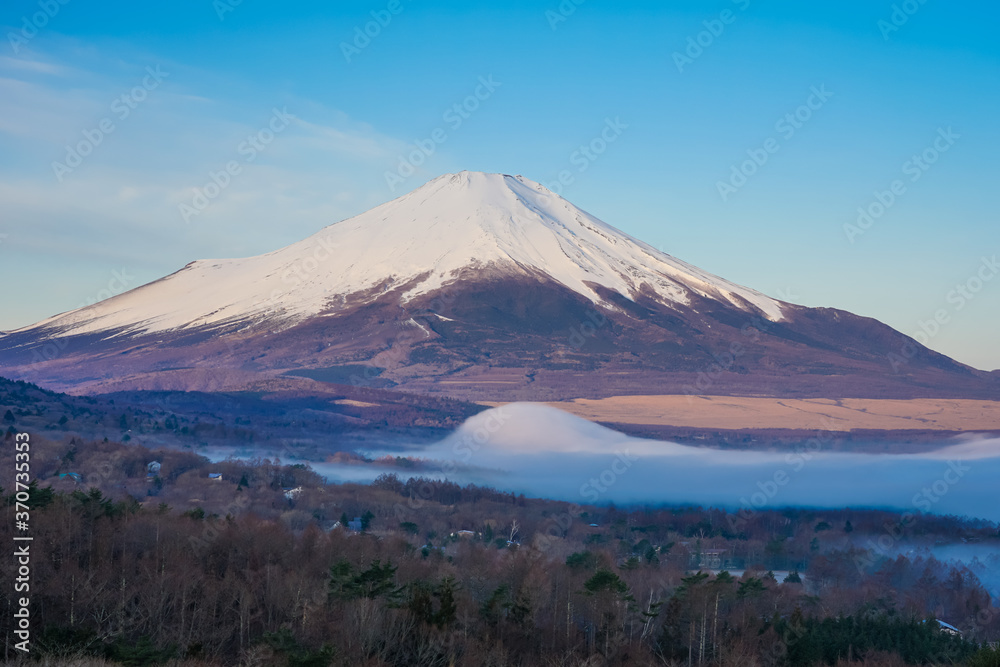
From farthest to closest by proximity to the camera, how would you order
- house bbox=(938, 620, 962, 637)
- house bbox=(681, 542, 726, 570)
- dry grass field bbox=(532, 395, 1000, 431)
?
dry grass field bbox=(532, 395, 1000, 431) → house bbox=(681, 542, 726, 570) → house bbox=(938, 620, 962, 637)

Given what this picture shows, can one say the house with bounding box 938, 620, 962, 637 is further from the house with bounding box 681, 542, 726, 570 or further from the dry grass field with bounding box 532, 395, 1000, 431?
the dry grass field with bounding box 532, 395, 1000, 431

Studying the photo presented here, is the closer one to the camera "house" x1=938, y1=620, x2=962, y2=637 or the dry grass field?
"house" x1=938, y1=620, x2=962, y2=637

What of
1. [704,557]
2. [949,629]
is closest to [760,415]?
[704,557]

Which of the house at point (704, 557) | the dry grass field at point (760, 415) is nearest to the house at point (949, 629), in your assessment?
the house at point (704, 557)

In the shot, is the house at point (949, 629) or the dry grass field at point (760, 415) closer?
the house at point (949, 629)

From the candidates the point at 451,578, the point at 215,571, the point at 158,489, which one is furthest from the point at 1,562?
the point at 158,489

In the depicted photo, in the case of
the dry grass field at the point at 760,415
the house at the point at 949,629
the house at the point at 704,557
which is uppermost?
the dry grass field at the point at 760,415

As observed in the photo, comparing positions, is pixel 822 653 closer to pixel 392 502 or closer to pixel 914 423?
pixel 392 502

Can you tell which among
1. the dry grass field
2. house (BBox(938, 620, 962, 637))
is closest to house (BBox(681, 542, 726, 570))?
house (BBox(938, 620, 962, 637))

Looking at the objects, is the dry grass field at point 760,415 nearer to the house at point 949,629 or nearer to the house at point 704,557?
the house at point 704,557

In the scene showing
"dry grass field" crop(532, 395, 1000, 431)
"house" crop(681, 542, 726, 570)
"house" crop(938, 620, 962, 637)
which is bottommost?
"house" crop(938, 620, 962, 637)

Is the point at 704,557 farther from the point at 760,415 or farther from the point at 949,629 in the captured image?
the point at 760,415
